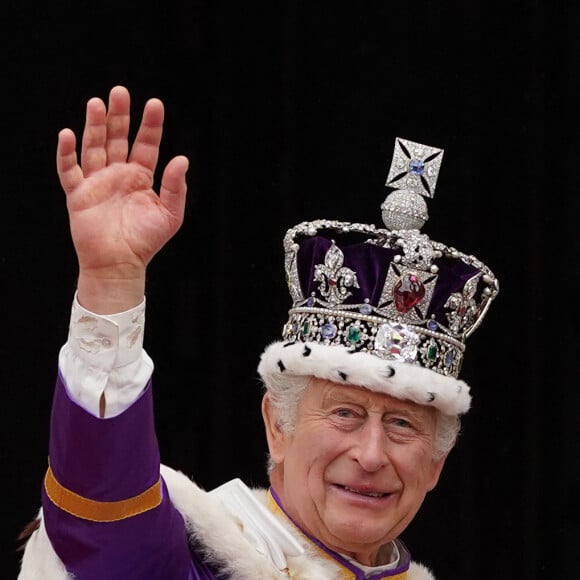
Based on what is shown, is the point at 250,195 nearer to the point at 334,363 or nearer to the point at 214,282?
the point at 214,282

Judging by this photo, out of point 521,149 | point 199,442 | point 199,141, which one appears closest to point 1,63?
point 199,141

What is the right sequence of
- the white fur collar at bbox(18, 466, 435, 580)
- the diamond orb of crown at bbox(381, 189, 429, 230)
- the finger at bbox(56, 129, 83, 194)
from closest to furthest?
1. the finger at bbox(56, 129, 83, 194)
2. the white fur collar at bbox(18, 466, 435, 580)
3. the diamond orb of crown at bbox(381, 189, 429, 230)

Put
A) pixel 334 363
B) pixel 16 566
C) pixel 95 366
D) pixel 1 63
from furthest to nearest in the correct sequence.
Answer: pixel 16 566 < pixel 1 63 < pixel 334 363 < pixel 95 366

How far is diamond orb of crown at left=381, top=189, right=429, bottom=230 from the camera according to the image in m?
3.54

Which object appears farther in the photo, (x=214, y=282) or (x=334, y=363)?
(x=214, y=282)

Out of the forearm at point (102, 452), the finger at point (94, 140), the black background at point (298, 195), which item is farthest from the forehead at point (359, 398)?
the black background at point (298, 195)

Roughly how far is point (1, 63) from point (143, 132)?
4.26 ft

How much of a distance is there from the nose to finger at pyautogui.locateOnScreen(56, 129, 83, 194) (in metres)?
0.90

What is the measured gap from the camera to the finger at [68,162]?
2699 mm

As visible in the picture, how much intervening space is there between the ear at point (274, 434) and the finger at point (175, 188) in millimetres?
770

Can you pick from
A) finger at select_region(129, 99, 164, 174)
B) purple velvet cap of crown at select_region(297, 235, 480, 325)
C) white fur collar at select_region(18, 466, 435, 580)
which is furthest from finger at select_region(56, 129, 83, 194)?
purple velvet cap of crown at select_region(297, 235, 480, 325)

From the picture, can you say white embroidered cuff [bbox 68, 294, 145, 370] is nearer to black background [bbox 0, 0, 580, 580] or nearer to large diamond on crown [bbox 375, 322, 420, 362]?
large diamond on crown [bbox 375, 322, 420, 362]

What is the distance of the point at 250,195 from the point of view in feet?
14.1

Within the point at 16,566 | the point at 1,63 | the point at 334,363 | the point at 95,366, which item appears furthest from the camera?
the point at 16,566
